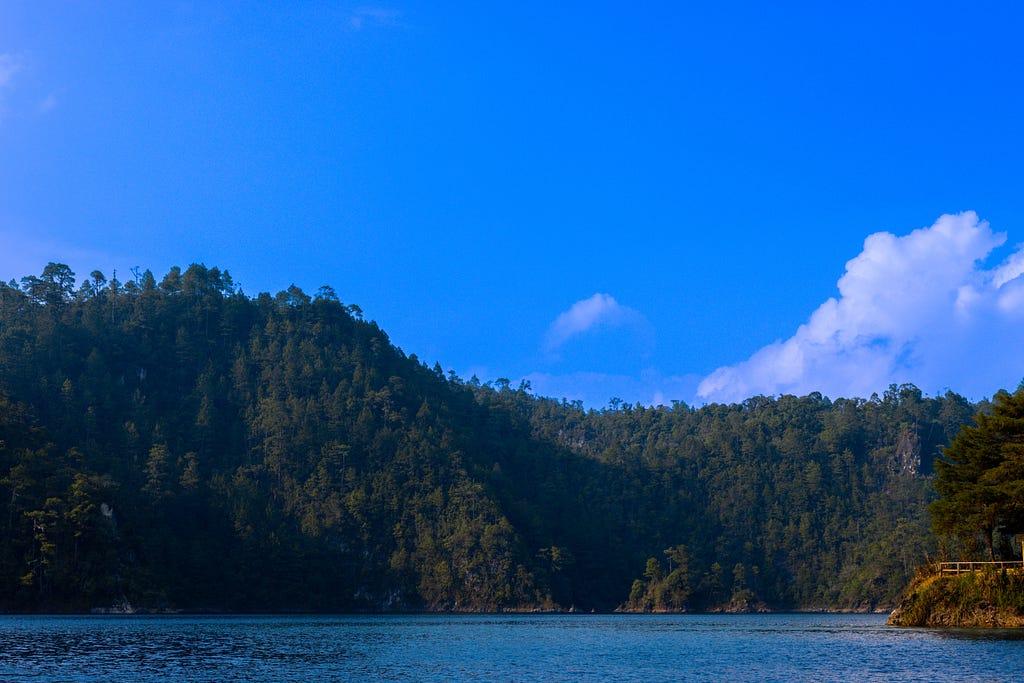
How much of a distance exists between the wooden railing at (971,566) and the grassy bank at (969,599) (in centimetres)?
68

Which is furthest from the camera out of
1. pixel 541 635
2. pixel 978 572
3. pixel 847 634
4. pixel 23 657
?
pixel 541 635

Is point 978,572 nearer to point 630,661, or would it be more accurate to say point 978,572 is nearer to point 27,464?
point 630,661

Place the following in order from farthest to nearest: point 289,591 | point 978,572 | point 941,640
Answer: point 289,591
point 978,572
point 941,640

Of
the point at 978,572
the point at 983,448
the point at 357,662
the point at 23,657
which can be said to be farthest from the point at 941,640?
the point at 23,657

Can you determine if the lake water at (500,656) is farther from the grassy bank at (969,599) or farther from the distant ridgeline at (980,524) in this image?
the distant ridgeline at (980,524)

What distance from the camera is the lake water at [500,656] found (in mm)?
58125

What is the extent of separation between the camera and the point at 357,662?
6894 centimetres

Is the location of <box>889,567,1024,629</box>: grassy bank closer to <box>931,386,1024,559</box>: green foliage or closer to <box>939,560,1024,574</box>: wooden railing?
<box>939,560,1024,574</box>: wooden railing

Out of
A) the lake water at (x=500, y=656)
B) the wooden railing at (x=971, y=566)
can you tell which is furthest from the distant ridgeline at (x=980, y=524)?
the lake water at (x=500, y=656)

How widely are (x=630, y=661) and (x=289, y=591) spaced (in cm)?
13484

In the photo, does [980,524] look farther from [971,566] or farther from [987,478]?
[987,478]

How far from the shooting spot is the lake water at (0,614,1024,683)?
58.1 meters

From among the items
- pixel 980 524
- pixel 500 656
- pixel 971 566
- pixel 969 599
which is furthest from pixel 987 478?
pixel 500 656

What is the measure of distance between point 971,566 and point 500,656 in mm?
42102
